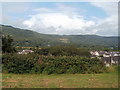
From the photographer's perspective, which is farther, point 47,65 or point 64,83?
point 47,65

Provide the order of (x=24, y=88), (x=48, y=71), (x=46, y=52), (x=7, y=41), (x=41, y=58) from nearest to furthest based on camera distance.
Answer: (x=24, y=88)
(x=48, y=71)
(x=41, y=58)
(x=7, y=41)
(x=46, y=52)

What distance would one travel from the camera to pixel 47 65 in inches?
604

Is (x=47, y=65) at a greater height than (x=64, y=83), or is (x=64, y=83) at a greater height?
(x=64, y=83)

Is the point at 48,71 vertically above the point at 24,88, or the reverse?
the point at 24,88

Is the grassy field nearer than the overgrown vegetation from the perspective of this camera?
Yes

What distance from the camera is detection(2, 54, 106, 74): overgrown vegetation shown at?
15.2 metres

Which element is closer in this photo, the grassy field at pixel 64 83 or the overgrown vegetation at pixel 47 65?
the grassy field at pixel 64 83

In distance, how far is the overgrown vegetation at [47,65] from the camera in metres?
15.2

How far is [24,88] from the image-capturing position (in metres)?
7.65

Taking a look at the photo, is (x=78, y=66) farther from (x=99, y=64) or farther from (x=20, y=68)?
(x=20, y=68)

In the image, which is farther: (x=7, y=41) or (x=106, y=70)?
(x=7, y=41)

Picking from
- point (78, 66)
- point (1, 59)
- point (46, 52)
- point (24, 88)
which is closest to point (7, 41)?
point (46, 52)

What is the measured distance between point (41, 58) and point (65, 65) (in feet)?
7.18

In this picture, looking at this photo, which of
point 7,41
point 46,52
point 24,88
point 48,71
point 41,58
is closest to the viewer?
point 24,88
